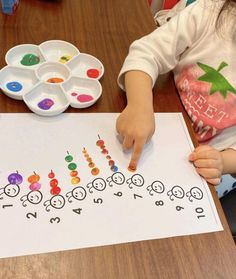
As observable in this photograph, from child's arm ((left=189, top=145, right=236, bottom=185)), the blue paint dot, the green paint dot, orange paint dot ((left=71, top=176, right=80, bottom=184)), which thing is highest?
Result: the blue paint dot

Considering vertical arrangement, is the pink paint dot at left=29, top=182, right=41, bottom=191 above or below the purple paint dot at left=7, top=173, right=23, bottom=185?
below

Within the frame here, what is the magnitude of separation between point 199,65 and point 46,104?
1.07 ft

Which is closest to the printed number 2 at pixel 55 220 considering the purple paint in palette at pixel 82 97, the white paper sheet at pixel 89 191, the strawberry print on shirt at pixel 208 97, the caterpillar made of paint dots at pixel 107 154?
the white paper sheet at pixel 89 191

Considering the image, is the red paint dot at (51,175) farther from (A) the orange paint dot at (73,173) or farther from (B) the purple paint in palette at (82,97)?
(B) the purple paint in palette at (82,97)

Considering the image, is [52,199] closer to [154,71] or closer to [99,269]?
[99,269]

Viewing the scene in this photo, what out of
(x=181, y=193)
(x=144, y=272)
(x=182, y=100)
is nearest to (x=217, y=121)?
(x=182, y=100)

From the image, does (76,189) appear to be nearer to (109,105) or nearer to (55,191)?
(55,191)

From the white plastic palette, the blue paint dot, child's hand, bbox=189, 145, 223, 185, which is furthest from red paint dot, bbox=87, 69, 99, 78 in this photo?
child's hand, bbox=189, 145, 223, 185

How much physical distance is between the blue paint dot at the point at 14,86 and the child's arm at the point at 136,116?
0.58ft

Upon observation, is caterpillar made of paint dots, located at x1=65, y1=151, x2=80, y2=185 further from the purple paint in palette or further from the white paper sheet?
the purple paint in palette

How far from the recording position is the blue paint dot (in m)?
0.55

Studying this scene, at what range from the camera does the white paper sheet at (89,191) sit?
0.42 meters

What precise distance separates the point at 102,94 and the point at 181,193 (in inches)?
9.2

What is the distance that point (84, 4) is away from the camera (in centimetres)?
77
